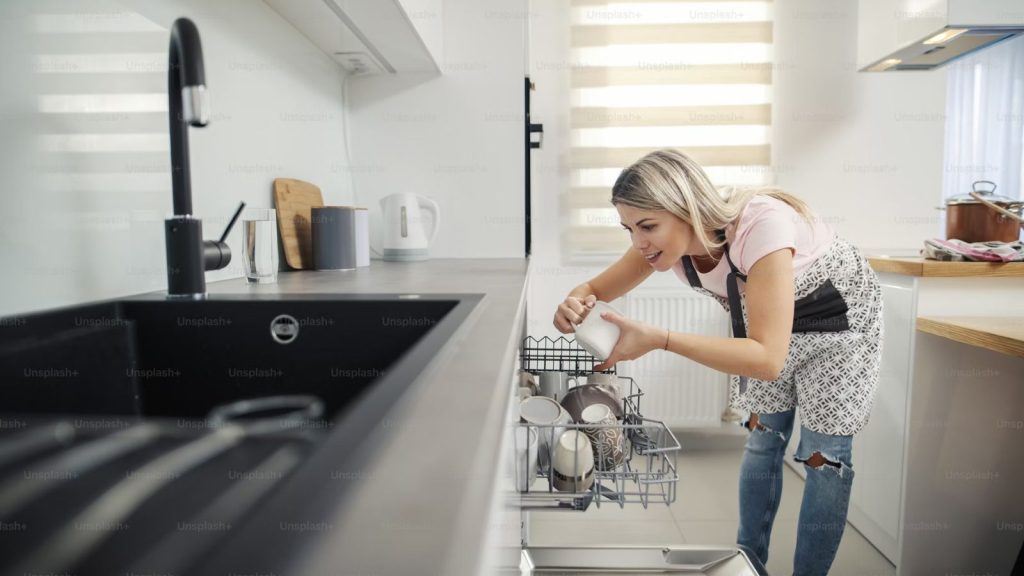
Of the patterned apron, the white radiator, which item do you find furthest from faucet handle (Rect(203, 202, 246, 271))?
the white radiator

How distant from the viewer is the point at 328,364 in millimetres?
817

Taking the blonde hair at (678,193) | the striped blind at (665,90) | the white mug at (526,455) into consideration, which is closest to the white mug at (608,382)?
the white mug at (526,455)

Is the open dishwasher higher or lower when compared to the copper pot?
lower

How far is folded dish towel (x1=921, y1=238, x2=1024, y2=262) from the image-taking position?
1735 millimetres

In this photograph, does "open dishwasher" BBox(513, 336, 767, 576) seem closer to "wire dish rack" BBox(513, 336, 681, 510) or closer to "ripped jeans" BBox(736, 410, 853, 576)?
"wire dish rack" BBox(513, 336, 681, 510)

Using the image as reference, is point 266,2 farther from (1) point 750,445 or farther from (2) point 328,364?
(1) point 750,445

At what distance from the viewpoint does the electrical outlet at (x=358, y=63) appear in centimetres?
177

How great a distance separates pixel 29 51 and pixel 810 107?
115 inches

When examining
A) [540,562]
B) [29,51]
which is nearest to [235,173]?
[29,51]

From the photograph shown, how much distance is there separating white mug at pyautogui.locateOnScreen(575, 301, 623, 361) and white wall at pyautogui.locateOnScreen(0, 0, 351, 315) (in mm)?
761

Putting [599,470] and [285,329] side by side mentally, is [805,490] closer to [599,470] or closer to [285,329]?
[599,470]

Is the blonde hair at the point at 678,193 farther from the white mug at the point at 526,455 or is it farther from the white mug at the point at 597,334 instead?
the white mug at the point at 526,455

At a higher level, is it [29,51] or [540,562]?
[29,51]

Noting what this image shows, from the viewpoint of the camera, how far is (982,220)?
1862mm
